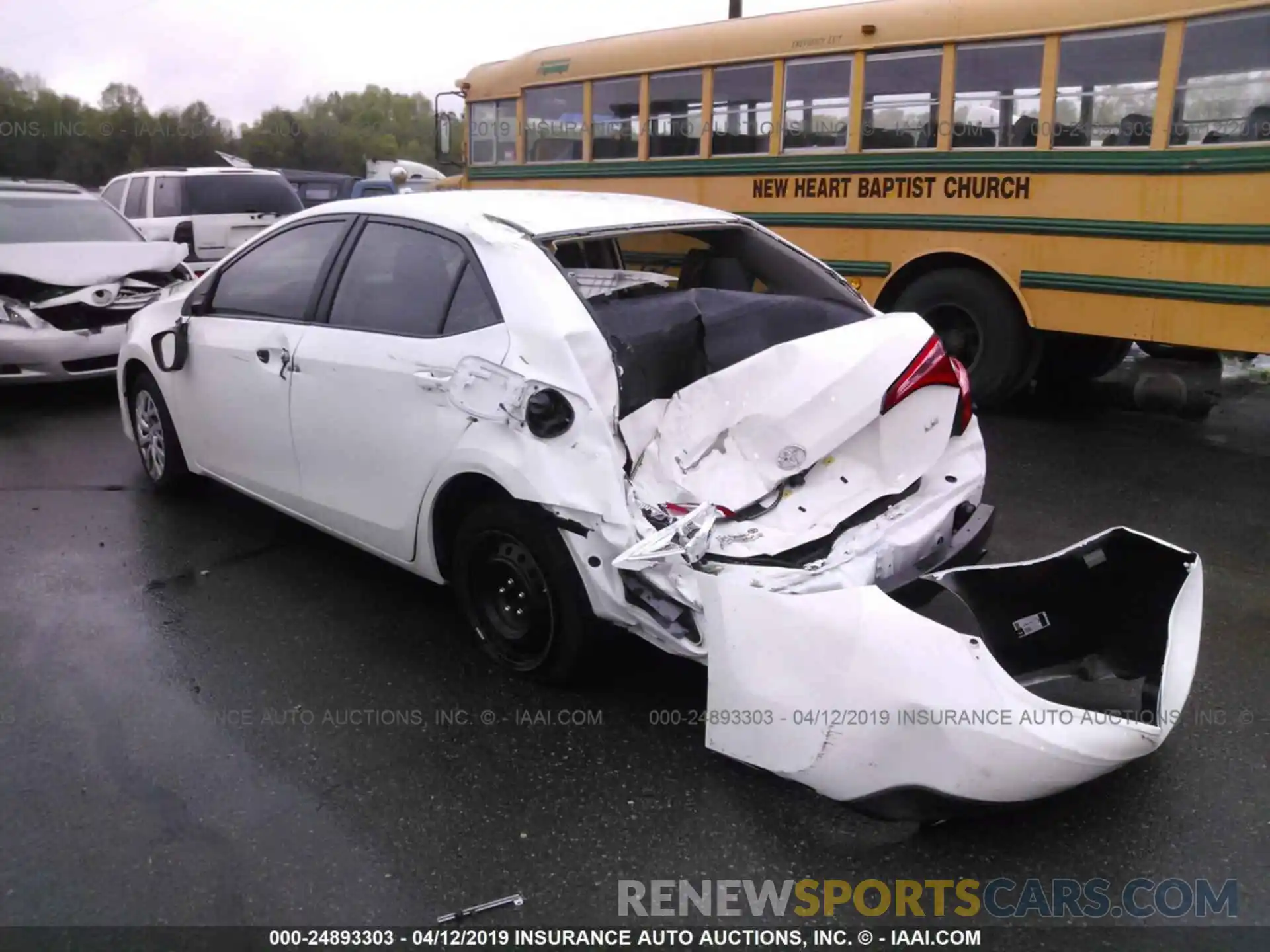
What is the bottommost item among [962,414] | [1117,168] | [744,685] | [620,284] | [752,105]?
[744,685]

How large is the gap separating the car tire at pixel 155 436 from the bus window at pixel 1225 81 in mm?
6014

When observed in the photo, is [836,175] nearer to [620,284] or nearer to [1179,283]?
[1179,283]

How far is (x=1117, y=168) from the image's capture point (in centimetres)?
644

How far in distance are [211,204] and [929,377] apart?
1074 cm

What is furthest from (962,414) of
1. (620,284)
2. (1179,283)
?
(1179,283)

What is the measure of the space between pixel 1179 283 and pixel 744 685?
4969 millimetres

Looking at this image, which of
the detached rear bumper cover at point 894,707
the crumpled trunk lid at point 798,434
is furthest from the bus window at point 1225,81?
the detached rear bumper cover at point 894,707

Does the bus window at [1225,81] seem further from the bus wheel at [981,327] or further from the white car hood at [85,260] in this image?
the white car hood at [85,260]

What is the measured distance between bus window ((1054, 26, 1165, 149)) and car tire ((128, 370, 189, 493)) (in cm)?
569

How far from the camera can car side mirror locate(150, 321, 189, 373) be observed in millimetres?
4891

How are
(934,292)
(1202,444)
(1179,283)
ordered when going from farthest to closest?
1. (934,292)
2. (1202,444)
3. (1179,283)

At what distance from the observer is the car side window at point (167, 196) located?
38.9ft

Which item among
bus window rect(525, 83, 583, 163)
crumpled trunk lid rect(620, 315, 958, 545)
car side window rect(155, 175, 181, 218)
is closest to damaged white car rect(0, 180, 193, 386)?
car side window rect(155, 175, 181, 218)

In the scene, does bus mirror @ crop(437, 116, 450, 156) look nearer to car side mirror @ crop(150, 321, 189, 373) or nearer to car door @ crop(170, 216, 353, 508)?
car side mirror @ crop(150, 321, 189, 373)
